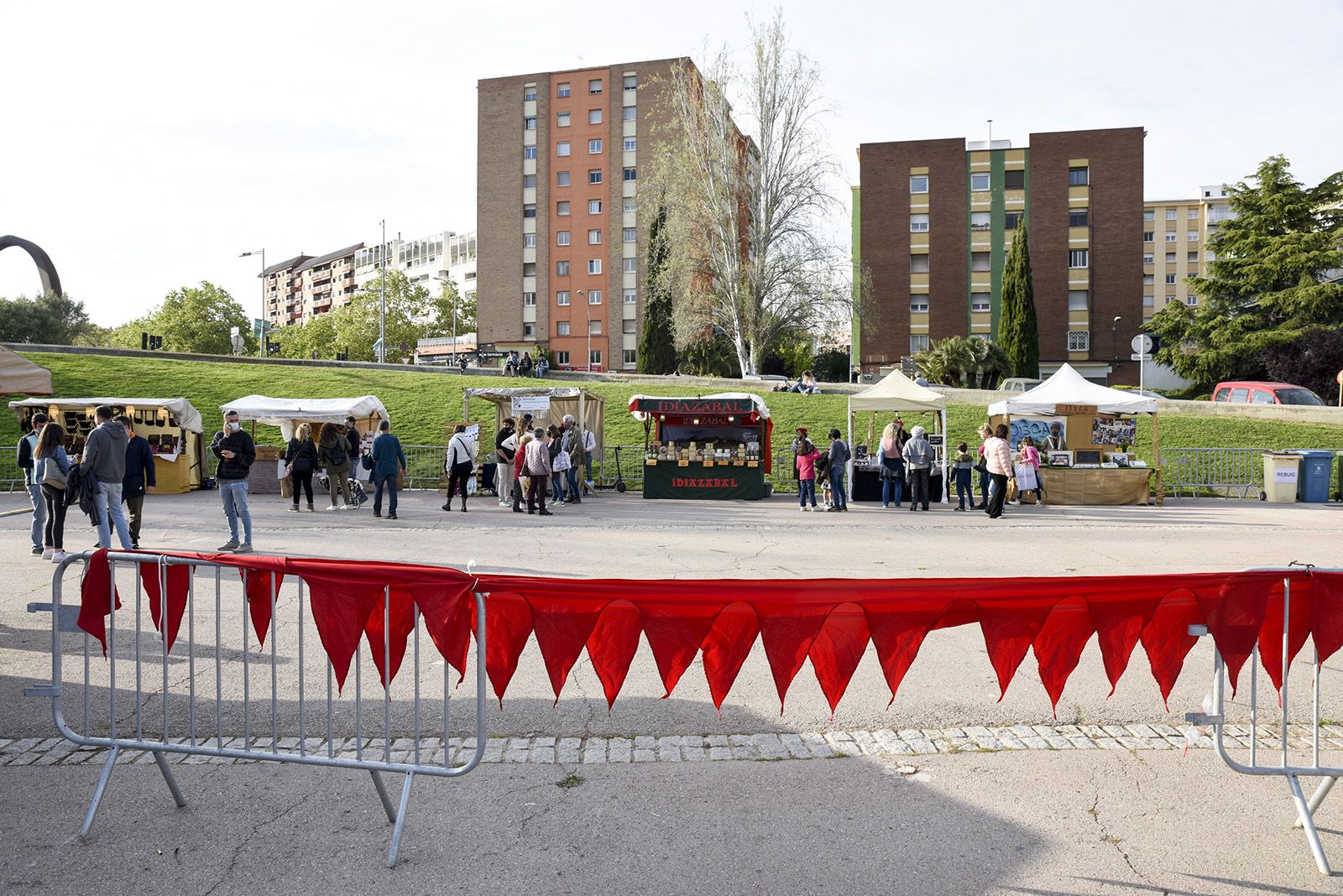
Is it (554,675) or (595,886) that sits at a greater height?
(554,675)

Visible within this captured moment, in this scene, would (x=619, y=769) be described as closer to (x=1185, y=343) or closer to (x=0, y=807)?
(x=0, y=807)

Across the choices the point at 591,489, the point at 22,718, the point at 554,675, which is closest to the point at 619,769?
the point at 554,675

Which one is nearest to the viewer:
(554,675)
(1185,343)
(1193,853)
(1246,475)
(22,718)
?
(1193,853)

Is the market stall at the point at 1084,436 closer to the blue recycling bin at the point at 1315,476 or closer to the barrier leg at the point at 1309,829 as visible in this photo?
the blue recycling bin at the point at 1315,476

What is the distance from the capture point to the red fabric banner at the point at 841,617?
12.7 ft

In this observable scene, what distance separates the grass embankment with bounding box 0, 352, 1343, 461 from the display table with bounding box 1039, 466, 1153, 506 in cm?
494

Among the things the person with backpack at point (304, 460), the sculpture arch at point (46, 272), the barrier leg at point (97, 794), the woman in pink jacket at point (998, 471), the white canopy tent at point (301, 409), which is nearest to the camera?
the barrier leg at point (97, 794)

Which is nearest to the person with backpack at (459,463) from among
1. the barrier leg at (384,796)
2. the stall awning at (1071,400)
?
the stall awning at (1071,400)

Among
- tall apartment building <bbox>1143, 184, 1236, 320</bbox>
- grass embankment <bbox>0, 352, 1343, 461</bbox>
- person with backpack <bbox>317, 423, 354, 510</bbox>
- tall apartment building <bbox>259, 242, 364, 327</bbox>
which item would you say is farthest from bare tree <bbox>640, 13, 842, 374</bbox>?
tall apartment building <bbox>259, 242, 364, 327</bbox>

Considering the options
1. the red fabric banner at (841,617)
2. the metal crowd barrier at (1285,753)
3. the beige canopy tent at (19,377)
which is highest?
the beige canopy tent at (19,377)

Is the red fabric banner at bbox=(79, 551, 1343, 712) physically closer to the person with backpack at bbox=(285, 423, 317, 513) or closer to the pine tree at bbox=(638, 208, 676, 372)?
the person with backpack at bbox=(285, 423, 317, 513)

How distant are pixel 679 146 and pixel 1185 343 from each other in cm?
2696

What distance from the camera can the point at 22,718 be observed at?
532 centimetres

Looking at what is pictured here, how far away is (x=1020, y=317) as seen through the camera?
56.0m
